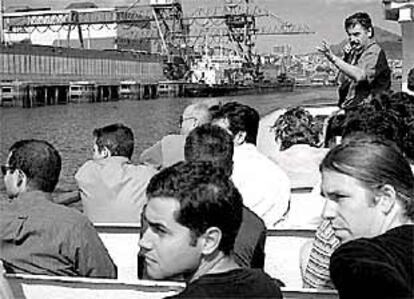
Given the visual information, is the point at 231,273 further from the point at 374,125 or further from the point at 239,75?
the point at 239,75

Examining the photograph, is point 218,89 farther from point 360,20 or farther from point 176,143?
point 176,143

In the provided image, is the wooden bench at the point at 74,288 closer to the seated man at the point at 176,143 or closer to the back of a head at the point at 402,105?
the back of a head at the point at 402,105

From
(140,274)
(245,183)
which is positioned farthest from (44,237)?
(245,183)

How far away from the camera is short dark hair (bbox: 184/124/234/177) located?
3061 millimetres

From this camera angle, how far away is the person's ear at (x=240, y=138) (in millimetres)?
3768

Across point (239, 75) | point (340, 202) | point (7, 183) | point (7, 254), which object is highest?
point (340, 202)

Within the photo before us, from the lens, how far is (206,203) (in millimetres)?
1885

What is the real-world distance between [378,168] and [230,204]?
1.19 feet

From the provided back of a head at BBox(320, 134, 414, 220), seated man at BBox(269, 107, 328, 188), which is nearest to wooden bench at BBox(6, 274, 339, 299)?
back of a head at BBox(320, 134, 414, 220)

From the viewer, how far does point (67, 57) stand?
6247cm

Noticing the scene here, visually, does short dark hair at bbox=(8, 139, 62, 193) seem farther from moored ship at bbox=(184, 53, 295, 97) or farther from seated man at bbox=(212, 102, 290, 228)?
moored ship at bbox=(184, 53, 295, 97)

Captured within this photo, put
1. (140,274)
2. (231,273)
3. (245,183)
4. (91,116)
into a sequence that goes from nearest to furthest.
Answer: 1. (231,273)
2. (140,274)
3. (245,183)
4. (91,116)

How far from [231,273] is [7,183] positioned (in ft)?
4.93

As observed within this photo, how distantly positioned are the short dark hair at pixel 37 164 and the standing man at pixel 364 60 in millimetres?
1939
